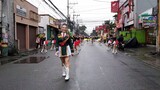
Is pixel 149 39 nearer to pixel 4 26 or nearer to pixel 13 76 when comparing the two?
pixel 4 26

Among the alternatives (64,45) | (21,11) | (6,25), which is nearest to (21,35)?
(21,11)

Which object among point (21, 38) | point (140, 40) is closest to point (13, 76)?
point (21, 38)

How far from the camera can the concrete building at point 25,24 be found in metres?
30.0

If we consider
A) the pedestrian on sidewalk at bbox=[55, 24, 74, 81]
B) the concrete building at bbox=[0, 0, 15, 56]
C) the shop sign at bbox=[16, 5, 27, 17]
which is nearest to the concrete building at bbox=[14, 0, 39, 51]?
the shop sign at bbox=[16, 5, 27, 17]

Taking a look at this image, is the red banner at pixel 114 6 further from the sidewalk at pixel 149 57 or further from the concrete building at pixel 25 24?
the sidewalk at pixel 149 57

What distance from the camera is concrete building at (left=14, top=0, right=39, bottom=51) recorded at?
30.0 meters

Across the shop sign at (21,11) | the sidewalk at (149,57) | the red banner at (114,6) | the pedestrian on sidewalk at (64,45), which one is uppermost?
the red banner at (114,6)

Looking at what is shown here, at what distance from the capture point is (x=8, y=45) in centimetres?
2170

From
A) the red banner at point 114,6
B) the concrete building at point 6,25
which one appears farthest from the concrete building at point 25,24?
the red banner at point 114,6

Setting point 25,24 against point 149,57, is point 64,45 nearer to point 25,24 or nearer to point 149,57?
point 149,57

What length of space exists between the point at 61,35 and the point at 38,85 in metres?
2.21

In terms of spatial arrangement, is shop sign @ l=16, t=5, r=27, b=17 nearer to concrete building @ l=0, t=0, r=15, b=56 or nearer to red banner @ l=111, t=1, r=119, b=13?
concrete building @ l=0, t=0, r=15, b=56

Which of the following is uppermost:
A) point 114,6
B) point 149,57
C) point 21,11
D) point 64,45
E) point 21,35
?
point 114,6

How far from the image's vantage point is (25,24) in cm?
3309
